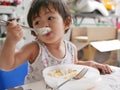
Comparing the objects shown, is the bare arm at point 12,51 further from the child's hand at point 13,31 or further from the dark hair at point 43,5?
the dark hair at point 43,5

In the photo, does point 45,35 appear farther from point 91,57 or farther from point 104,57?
point 104,57

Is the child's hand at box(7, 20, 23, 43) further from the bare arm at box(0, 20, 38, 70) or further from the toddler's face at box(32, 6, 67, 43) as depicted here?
the toddler's face at box(32, 6, 67, 43)

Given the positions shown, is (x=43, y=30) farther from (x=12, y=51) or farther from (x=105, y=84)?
(x=105, y=84)

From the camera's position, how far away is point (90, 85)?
1.94ft

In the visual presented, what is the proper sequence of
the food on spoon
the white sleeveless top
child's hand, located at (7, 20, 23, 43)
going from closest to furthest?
child's hand, located at (7, 20, 23, 43)
the food on spoon
the white sleeveless top

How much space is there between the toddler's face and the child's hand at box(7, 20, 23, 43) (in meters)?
0.16

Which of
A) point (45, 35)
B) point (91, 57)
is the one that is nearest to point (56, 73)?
point (45, 35)

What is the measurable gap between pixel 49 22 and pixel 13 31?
20 cm

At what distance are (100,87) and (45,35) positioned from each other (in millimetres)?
279

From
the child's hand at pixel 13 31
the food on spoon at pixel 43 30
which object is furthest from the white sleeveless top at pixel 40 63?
the child's hand at pixel 13 31

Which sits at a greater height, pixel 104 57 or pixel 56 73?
pixel 56 73

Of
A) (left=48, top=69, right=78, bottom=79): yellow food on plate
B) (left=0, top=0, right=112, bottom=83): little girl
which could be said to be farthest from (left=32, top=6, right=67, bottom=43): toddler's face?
(left=48, top=69, right=78, bottom=79): yellow food on plate

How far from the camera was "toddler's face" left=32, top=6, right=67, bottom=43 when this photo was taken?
0.76m

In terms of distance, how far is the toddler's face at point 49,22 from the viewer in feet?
2.50
